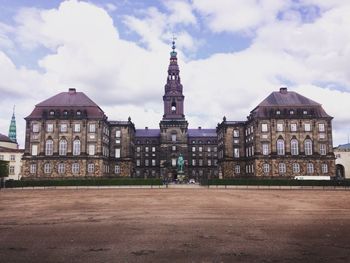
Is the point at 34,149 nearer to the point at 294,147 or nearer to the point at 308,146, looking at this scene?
the point at 294,147

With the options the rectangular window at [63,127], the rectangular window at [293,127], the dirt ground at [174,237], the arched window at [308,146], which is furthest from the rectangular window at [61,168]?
the dirt ground at [174,237]

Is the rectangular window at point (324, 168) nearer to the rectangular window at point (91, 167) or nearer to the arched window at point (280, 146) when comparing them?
the arched window at point (280, 146)

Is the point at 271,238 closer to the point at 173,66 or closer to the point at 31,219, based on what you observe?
the point at 31,219

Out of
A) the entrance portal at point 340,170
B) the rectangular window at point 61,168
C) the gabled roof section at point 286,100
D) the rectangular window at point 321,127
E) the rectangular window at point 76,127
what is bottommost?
the entrance portal at point 340,170

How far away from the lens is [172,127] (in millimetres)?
115000

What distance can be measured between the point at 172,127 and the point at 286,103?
43.9 m

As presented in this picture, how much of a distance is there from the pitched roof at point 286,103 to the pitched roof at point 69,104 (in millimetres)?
35997

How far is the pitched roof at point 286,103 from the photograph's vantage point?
78.5m

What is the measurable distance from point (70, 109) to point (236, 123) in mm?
40514

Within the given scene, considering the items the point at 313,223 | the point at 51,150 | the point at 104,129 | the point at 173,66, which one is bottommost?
the point at 313,223

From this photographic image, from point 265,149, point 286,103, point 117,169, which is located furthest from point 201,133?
point 265,149

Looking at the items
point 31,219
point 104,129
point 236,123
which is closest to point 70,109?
point 104,129

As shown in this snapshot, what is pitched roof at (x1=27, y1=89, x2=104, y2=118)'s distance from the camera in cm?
7975

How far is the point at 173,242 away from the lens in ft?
44.8
